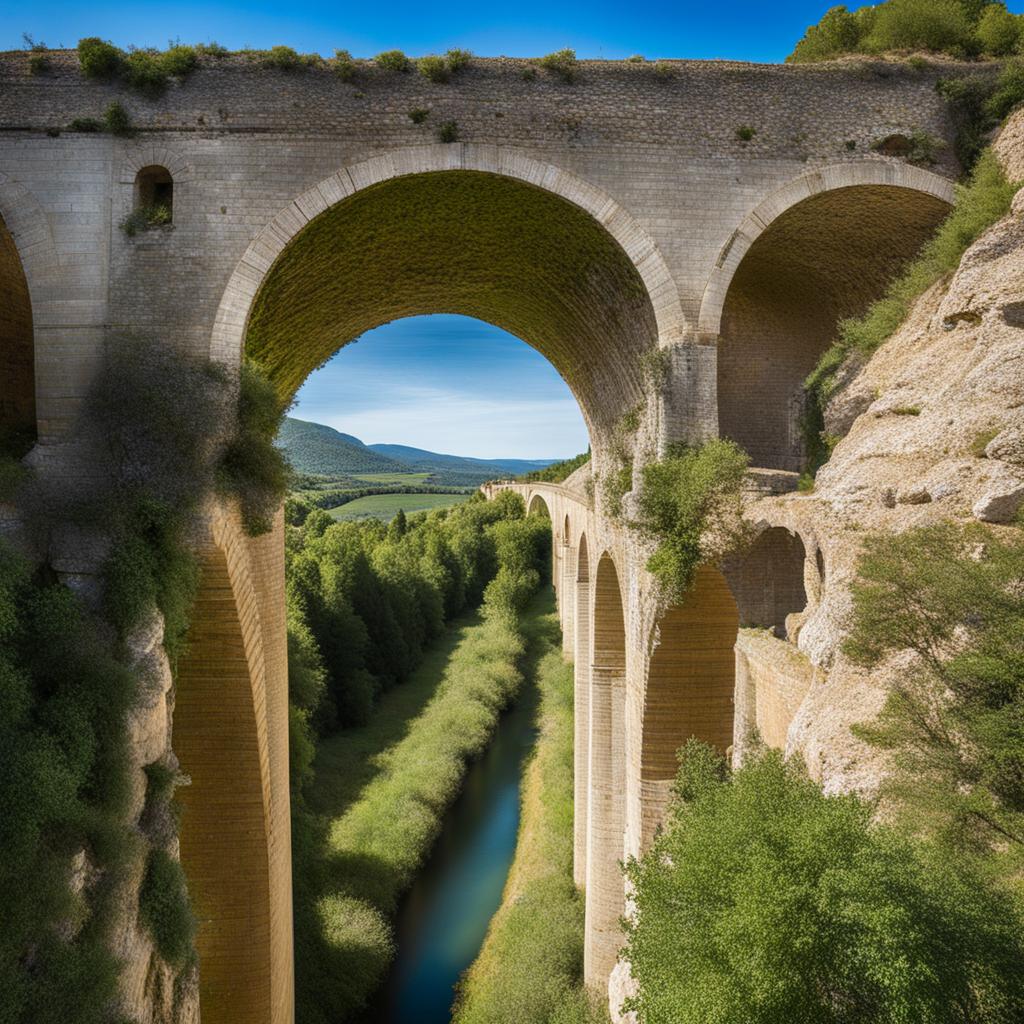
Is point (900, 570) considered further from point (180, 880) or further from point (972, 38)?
point (972, 38)

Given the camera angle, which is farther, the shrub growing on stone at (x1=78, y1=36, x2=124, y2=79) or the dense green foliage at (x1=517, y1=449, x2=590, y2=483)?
the dense green foliage at (x1=517, y1=449, x2=590, y2=483)

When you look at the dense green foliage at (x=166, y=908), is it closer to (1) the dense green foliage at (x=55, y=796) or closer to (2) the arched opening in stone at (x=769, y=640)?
(1) the dense green foliage at (x=55, y=796)

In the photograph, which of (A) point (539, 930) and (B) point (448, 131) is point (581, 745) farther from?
(B) point (448, 131)

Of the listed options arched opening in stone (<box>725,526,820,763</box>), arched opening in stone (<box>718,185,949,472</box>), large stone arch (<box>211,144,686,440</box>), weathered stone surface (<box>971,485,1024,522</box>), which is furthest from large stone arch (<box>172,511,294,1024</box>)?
arched opening in stone (<box>718,185,949,472</box>)

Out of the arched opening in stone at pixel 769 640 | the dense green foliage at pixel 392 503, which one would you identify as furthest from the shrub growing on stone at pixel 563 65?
the dense green foliage at pixel 392 503

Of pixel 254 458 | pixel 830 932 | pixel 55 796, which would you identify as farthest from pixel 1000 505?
pixel 254 458

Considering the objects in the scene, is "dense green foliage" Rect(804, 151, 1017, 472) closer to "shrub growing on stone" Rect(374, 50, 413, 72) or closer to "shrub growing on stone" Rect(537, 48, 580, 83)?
"shrub growing on stone" Rect(537, 48, 580, 83)
